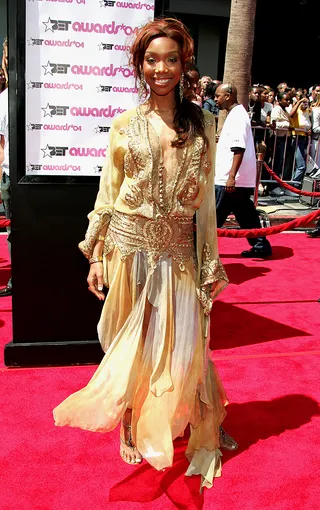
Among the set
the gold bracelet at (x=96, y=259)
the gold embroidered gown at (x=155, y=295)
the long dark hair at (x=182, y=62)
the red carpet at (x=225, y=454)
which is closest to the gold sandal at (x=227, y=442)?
the red carpet at (x=225, y=454)

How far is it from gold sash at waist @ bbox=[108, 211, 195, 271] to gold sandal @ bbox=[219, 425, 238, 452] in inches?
39.1

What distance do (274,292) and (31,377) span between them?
9.96 ft

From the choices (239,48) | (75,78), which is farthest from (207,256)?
(239,48)

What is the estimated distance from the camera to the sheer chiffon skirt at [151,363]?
2.79m

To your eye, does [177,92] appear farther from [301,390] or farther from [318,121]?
[318,121]

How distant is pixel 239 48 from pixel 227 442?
8391 mm

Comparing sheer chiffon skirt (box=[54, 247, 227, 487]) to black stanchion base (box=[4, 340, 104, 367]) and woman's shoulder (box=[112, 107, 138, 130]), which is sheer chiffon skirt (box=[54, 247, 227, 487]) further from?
black stanchion base (box=[4, 340, 104, 367])

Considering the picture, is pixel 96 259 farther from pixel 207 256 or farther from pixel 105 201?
pixel 207 256

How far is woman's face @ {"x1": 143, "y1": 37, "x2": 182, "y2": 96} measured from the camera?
2623 millimetres

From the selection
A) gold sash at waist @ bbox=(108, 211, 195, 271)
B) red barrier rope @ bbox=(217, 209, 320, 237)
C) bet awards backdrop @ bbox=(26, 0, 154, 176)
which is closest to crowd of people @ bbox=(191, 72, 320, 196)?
red barrier rope @ bbox=(217, 209, 320, 237)

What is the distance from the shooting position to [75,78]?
3.76 meters

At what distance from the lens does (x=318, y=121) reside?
12.1 metres

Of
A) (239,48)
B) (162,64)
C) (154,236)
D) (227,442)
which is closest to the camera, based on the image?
(162,64)

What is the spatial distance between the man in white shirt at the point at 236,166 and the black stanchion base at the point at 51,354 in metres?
3.30
